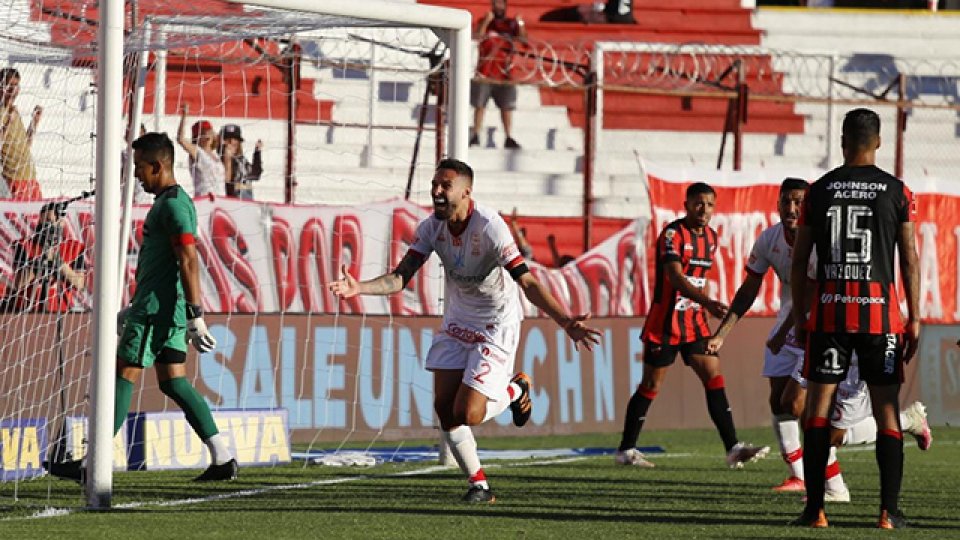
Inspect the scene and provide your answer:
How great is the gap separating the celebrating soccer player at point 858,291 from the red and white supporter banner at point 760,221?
840 centimetres

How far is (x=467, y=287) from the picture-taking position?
10.6 meters

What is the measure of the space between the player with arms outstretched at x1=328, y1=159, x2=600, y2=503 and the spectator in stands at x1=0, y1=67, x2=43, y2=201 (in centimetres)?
409

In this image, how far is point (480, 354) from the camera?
10.5m

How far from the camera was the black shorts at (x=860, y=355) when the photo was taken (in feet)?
29.5

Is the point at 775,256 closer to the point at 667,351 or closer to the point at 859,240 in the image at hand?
the point at 667,351

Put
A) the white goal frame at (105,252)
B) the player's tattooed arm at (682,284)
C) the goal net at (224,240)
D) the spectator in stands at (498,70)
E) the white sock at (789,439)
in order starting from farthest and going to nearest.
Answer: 1. the spectator in stands at (498,70)
2. the player's tattooed arm at (682,284)
3. the goal net at (224,240)
4. the white sock at (789,439)
5. the white goal frame at (105,252)

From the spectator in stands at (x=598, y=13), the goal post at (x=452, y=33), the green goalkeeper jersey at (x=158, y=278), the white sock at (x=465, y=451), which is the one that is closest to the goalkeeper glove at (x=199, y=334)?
the green goalkeeper jersey at (x=158, y=278)

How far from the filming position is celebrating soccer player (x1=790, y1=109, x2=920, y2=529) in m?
8.95

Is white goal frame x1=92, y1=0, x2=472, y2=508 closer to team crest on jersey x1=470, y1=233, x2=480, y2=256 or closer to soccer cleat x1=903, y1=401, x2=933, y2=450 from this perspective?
team crest on jersey x1=470, y1=233, x2=480, y2=256

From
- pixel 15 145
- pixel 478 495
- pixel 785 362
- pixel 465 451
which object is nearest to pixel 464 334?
pixel 465 451

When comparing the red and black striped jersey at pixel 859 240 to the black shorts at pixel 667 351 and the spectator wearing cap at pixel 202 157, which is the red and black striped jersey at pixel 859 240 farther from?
the spectator wearing cap at pixel 202 157

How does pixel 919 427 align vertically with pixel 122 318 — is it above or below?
below

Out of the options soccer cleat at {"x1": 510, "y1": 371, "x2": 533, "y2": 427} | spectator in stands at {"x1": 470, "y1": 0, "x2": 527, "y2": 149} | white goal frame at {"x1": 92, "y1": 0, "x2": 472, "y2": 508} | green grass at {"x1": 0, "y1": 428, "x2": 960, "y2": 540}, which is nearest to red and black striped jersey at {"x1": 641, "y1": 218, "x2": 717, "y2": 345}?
green grass at {"x1": 0, "y1": 428, "x2": 960, "y2": 540}

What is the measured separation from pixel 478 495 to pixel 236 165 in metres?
7.88
